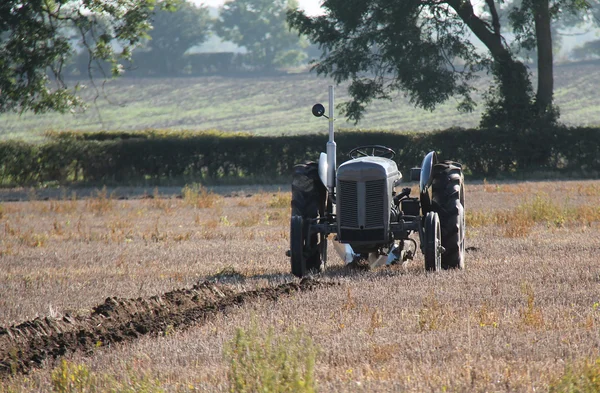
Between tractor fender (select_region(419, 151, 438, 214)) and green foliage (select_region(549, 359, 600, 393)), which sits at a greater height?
tractor fender (select_region(419, 151, 438, 214))

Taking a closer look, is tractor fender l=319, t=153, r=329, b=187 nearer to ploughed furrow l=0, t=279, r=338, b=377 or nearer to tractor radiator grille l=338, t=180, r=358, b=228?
tractor radiator grille l=338, t=180, r=358, b=228

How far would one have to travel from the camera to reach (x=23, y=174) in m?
30.3

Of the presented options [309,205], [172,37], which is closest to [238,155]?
[309,205]

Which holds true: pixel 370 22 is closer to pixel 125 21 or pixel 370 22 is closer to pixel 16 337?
pixel 125 21

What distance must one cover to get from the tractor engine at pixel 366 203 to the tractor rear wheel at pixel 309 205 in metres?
0.54

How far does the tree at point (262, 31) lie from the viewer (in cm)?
10744

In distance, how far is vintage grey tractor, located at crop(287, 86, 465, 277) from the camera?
9773mm

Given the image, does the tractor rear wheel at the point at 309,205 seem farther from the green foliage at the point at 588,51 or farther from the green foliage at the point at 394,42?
the green foliage at the point at 588,51

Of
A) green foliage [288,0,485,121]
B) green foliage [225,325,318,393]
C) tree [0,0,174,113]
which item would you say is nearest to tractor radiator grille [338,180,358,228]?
green foliage [225,325,318,393]

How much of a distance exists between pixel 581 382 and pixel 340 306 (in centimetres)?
318

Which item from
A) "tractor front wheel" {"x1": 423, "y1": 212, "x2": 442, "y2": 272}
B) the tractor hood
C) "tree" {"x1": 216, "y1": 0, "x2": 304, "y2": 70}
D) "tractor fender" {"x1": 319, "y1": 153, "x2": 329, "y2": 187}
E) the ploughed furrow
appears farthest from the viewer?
"tree" {"x1": 216, "y1": 0, "x2": 304, "y2": 70}

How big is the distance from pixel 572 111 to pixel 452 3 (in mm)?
36244

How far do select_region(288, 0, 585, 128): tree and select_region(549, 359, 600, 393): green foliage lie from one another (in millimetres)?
27642

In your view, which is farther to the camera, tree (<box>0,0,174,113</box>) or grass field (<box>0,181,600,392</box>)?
tree (<box>0,0,174,113</box>)
